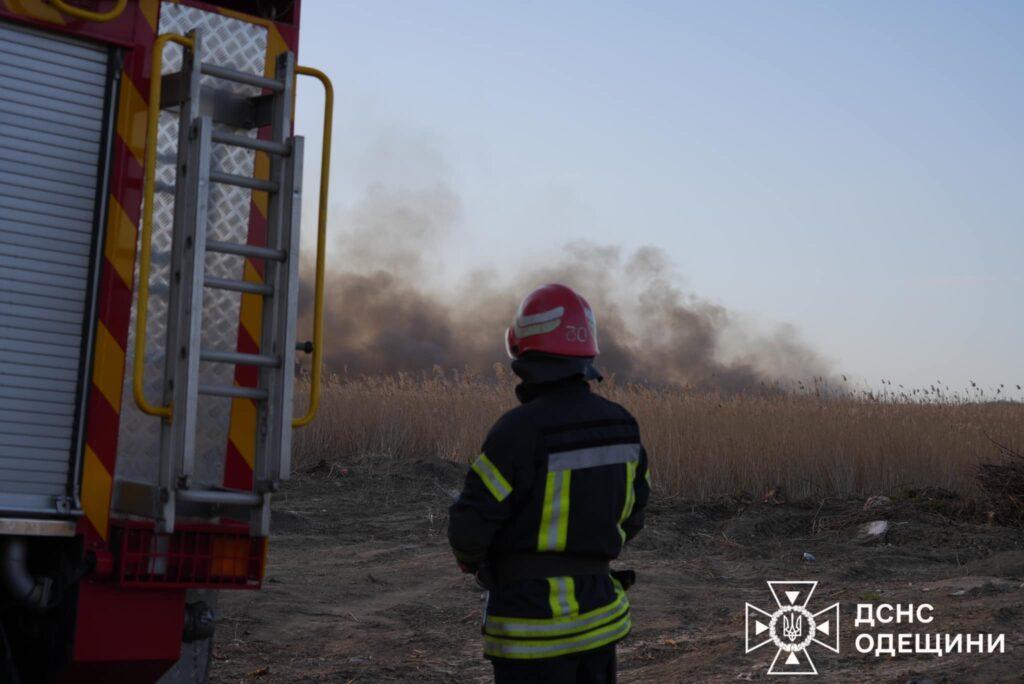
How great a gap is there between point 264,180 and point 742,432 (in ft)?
37.1

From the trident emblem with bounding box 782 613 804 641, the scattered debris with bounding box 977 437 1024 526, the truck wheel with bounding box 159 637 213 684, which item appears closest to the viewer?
the truck wheel with bounding box 159 637 213 684

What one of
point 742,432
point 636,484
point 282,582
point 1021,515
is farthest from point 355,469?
point 636,484

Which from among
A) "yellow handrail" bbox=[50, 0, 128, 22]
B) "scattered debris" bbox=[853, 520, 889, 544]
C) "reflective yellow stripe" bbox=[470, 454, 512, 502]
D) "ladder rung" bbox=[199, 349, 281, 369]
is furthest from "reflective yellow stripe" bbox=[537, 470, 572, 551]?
"scattered debris" bbox=[853, 520, 889, 544]

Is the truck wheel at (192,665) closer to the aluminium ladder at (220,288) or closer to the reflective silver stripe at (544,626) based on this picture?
the aluminium ladder at (220,288)

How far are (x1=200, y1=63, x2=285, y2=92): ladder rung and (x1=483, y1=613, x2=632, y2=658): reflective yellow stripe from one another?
5.84 ft

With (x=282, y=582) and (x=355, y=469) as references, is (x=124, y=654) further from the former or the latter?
(x=355, y=469)

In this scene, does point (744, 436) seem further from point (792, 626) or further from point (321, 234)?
point (321, 234)

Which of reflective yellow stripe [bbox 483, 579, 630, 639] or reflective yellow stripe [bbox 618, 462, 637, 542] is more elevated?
reflective yellow stripe [bbox 618, 462, 637, 542]

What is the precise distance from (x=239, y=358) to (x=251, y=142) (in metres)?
0.64

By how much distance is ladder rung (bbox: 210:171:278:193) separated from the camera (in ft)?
11.6

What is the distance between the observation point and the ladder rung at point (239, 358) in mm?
3416

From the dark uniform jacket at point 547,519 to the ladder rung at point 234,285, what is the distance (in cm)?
79

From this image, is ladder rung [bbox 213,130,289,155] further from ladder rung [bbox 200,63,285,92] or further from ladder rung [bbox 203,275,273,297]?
ladder rung [bbox 203,275,273,297]

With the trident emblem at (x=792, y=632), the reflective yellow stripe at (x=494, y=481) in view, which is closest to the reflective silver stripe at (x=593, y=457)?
the reflective yellow stripe at (x=494, y=481)
